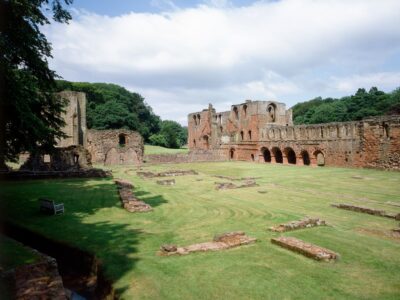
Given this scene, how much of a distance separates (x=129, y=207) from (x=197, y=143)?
4481cm

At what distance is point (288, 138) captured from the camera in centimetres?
3578

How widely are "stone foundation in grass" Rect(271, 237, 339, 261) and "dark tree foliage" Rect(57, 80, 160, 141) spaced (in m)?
39.9

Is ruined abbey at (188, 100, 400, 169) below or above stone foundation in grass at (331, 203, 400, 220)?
above

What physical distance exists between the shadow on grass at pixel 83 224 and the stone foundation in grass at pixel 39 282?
92cm

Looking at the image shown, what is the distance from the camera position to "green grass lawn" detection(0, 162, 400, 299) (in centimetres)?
523

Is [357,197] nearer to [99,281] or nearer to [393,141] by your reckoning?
[99,281]

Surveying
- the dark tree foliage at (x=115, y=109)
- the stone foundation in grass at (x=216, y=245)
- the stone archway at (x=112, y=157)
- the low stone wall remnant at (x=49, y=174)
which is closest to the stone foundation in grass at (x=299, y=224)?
the stone foundation in grass at (x=216, y=245)

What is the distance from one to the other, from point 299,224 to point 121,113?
49634 mm

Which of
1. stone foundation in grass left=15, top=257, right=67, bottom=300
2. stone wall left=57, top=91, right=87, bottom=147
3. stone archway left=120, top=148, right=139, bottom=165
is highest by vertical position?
stone wall left=57, top=91, right=87, bottom=147

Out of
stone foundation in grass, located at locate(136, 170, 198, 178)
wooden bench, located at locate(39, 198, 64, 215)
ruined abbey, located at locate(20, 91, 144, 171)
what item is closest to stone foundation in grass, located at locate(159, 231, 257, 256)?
wooden bench, located at locate(39, 198, 64, 215)

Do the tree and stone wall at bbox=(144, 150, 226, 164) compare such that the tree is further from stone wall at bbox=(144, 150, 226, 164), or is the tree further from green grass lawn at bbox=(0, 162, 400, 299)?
stone wall at bbox=(144, 150, 226, 164)

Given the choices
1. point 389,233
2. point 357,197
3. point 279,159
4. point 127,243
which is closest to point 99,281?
point 127,243

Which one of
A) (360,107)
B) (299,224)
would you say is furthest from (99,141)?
(360,107)

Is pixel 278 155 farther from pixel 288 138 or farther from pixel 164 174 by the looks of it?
pixel 164 174
